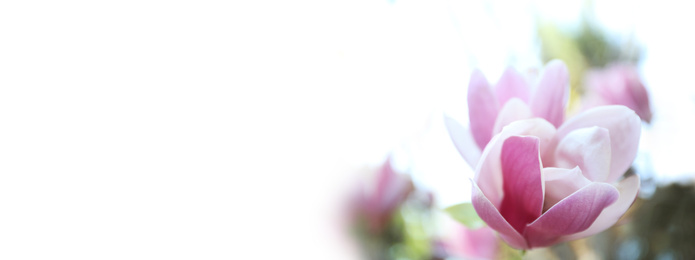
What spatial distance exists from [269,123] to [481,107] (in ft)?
1.19

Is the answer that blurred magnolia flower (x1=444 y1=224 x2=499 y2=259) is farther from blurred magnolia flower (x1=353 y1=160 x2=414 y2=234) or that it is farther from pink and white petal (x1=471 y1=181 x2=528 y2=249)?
pink and white petal (x1=471 y1=181 x2=528 y2=249)

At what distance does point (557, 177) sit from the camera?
146 millimetres

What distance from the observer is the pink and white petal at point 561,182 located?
14 centimetres

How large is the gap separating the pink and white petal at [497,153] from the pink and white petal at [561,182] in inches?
0.5

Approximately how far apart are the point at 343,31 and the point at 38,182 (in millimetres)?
277

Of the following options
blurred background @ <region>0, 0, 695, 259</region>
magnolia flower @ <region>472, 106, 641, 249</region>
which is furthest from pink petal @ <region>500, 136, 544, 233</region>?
blurred background @ <region>0, 0, 695, 259</region>

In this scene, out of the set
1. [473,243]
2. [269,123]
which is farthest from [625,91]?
[269,123]

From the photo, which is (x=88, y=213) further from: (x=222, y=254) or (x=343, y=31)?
(x=343, y=31)

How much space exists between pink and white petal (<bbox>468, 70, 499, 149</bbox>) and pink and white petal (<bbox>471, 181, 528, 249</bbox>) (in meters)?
0.03

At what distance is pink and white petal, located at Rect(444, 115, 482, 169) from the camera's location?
17cm

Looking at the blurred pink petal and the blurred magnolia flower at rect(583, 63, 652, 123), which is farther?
the blurred magnolia flower at rect(583, 63, 652, 123)

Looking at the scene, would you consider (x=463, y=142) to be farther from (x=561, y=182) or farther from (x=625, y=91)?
(x=625, y=91)

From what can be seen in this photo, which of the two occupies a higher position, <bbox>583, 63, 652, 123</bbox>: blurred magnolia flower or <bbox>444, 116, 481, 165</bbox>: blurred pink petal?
<bbox>444, 116, 481, 165</bbox>: blurred pink petal

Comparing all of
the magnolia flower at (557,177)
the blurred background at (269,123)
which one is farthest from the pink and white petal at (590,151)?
the blurred background at (269,123)
